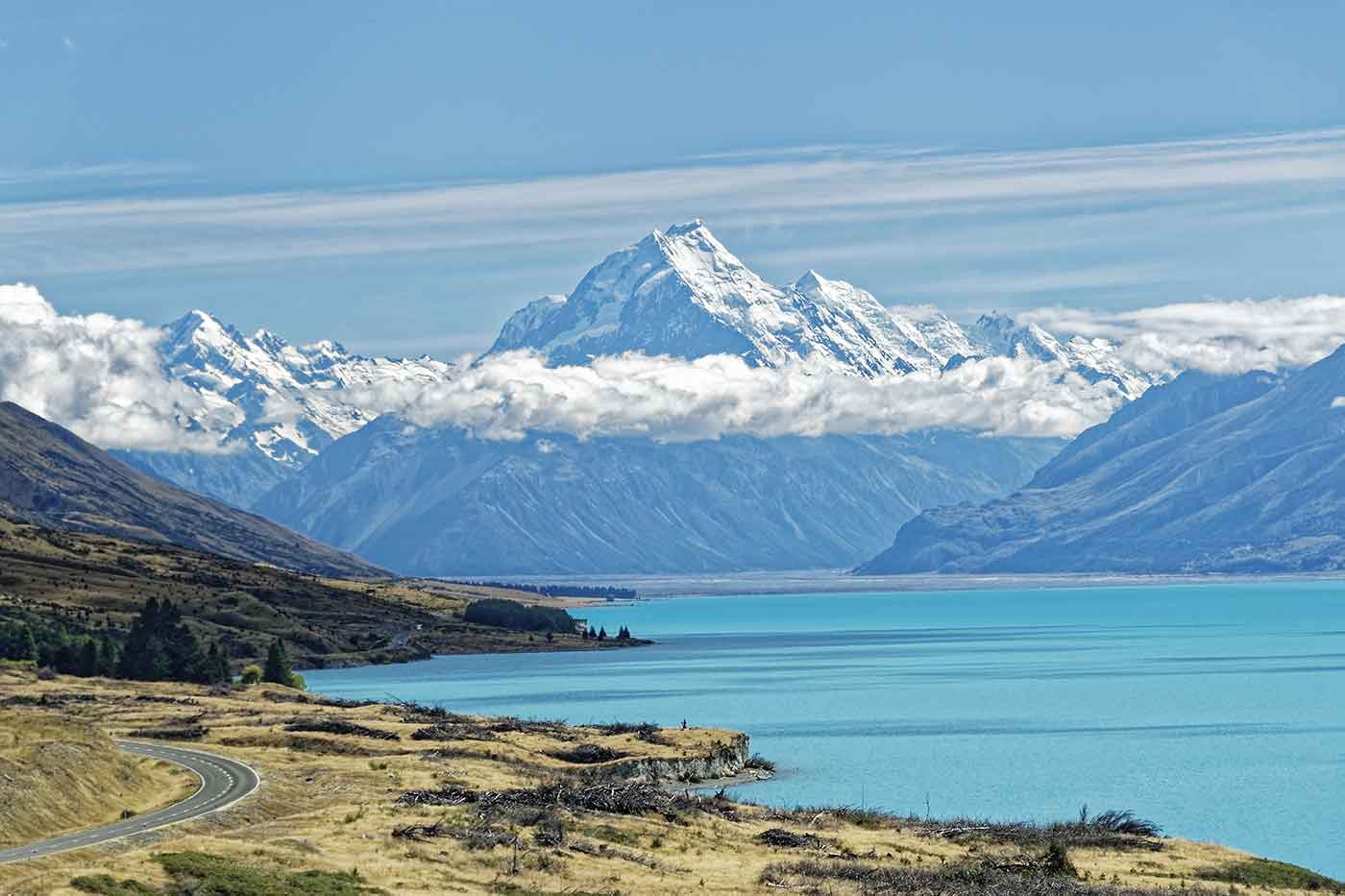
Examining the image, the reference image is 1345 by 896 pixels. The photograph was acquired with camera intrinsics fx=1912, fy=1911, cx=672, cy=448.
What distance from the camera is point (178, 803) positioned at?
3310 inches

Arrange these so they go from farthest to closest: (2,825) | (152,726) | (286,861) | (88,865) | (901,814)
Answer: (152,726)
(901,814)
(2,825)
(286,861)
(88,865)

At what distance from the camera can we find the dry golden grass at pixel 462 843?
67125mm

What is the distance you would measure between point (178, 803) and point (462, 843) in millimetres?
16588

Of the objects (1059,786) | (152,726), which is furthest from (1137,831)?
(152,726)

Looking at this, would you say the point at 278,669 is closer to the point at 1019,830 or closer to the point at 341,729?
the point at 341,729

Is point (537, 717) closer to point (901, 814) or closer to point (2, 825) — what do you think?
point (901, 814)

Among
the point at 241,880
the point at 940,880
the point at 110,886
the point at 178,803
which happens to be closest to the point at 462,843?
the point at 241,880

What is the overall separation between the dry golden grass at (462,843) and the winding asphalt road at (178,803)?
1331mm

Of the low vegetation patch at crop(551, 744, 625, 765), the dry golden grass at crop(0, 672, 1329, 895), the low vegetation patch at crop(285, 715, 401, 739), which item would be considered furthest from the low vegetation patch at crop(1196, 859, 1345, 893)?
the low vegetation patch at crop(285, 715, 401, 739)

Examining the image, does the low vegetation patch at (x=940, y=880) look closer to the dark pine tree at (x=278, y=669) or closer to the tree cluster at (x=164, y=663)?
the tree cluster at (x=164, y=663)

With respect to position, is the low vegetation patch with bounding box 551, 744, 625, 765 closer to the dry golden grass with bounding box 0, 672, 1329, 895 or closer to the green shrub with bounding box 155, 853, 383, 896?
the dry golden grass with bounding box 0, 672, 1329, 895

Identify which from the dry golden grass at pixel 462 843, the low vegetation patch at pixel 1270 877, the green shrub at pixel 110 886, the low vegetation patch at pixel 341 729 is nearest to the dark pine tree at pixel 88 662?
the dry golden grass at pixel 462 843

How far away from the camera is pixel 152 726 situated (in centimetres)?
12394

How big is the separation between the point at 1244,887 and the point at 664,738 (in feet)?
210
